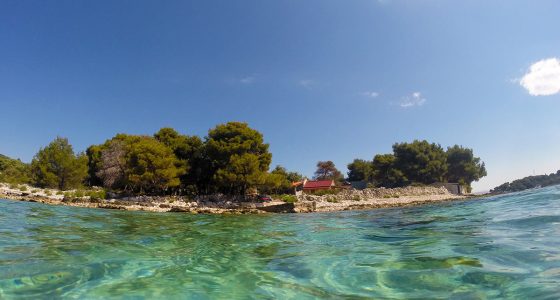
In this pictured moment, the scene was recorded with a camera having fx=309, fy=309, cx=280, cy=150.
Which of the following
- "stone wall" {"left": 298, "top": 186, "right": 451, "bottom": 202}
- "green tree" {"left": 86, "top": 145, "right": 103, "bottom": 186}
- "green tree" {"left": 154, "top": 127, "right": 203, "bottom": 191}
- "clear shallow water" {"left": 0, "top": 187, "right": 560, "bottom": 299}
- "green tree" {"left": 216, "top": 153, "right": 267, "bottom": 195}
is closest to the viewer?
"clear shallow water" {"left": 0, "top": 187, "right": 560, "bottom": 299}

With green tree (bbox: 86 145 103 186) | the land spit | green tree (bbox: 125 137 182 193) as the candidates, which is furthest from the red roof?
green tree (bbox: 86 145 103 186)

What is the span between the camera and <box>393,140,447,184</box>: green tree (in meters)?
51.5

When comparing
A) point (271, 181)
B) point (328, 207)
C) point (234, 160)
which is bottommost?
point (328, 207)

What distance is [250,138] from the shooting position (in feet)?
103

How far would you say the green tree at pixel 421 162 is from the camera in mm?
51500

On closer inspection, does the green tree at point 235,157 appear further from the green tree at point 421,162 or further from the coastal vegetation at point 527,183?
the coastal vegetation at point 527,183

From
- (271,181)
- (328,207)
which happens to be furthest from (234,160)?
(328,207)

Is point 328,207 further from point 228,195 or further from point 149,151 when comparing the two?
point 149,151

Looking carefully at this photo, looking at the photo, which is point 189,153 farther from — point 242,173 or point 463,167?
point 463,167

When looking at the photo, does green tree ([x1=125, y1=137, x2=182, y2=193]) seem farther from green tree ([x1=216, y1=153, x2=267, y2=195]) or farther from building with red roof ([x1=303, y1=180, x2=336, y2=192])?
building with red roof ([x1=303, y1=180, x2=336, y2=192])

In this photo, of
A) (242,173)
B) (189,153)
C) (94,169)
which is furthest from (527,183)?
(94,169)

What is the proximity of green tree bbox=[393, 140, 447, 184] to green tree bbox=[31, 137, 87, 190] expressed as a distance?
4648 centimetres

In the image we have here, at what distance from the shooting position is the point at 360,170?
6062 centimetres

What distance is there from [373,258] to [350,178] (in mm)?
59668
